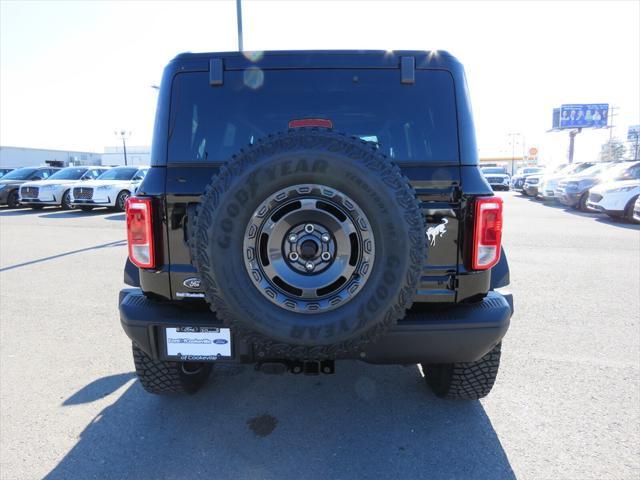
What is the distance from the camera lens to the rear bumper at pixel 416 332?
202 cm

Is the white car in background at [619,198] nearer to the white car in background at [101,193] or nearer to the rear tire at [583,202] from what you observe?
the rear tire at [583,202]

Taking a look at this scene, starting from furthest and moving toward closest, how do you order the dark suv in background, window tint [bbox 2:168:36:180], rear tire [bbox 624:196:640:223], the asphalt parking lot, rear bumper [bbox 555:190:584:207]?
window tint [bbox 2:168:36:180]
the dark suv in background
rear bumper [bbox 555:190:584:207]
rear tire [bbox 624:196:640:223]
the asphalt parking lot

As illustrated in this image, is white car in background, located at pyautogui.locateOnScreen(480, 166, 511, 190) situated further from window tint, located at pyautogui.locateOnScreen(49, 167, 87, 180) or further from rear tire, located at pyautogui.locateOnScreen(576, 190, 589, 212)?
window tint, located at pyautogui.locateOnScreen(49, 167, 87, 180)

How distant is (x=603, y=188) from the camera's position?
39.6 feet

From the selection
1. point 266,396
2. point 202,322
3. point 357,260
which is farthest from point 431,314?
point 266,396

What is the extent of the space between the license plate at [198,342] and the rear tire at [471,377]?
1.41 m

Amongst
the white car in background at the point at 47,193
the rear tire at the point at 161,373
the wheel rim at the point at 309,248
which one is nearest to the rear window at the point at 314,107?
the wheel rim at the point at 309,248

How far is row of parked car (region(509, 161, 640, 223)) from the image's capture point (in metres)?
11.4

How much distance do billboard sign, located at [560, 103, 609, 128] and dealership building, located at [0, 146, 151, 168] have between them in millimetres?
60478

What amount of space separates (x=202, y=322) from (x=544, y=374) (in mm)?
2537

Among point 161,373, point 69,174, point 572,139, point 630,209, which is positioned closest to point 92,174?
point 69,174

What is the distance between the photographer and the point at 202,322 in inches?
80.3

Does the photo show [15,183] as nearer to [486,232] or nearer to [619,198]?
[486,232]

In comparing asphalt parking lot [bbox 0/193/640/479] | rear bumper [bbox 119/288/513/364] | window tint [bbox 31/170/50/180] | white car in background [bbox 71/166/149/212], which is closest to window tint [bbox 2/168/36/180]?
window tint [bbox 31/170/50/180]
